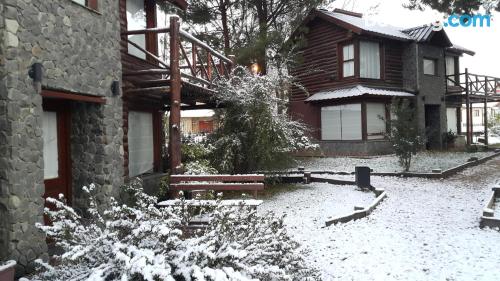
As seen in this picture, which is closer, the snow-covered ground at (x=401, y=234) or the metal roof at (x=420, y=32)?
the snow-covered ground at (x=401, y=234)

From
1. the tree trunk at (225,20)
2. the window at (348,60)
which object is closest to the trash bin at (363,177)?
the tree trunk at (225,20)

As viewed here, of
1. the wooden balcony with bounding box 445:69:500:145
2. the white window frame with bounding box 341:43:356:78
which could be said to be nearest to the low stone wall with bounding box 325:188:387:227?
the white window frame with bounding box 341:43:356:78

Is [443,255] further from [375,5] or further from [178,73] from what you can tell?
[375,5]

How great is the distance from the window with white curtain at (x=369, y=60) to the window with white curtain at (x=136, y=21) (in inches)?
511

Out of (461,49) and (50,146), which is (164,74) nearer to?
(50,146)

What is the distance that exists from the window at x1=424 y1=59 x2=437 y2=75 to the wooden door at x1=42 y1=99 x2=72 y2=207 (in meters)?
20.7

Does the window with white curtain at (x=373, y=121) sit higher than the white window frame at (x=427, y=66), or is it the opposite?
the white window frame at (x=427, y=66)

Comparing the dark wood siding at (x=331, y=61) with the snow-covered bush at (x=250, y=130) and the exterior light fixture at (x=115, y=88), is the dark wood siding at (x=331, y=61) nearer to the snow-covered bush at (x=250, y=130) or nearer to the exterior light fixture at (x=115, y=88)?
the snow-covered bush at (x=250, y=130)

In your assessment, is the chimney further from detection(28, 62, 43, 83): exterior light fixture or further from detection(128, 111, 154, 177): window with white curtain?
detection(28, 62, 43, 83): exterior light fixture

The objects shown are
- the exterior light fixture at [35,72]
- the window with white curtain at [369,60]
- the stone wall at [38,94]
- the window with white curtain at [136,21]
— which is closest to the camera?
the stone wall at [38,94]

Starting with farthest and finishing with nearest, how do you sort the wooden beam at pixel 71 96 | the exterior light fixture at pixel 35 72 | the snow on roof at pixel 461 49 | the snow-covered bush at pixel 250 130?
the snow on roof at pixel 461 49
the snow-covered bush at pixel 250 130
the wooden beam at pixel 71 96
the exterior light fixture at pixel 35 72

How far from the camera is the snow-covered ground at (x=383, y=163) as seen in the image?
14820mm

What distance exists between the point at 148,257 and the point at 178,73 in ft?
17.7

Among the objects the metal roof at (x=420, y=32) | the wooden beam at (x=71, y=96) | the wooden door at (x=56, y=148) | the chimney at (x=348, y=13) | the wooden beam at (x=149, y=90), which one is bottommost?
Answer: the wooden door at (x=56, y=148)
